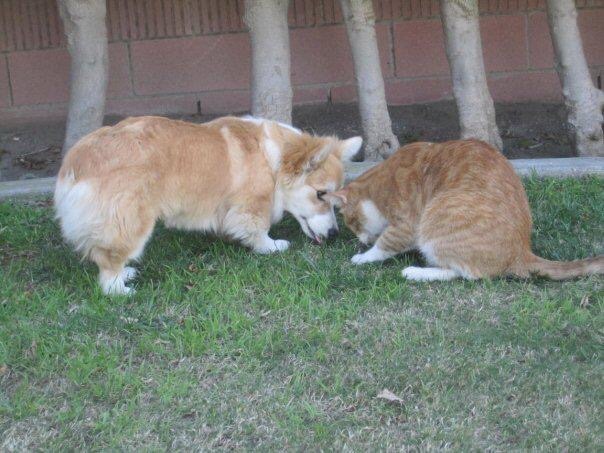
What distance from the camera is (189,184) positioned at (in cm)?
625

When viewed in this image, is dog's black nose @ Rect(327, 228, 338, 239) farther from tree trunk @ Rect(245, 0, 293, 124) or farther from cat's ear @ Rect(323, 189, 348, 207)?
tree trunk @ Rect(245, 0, 293, 124)

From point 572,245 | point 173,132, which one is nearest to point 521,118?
point 572,245

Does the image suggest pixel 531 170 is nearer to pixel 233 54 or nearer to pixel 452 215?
pixel 452 215

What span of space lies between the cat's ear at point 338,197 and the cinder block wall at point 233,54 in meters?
3.08

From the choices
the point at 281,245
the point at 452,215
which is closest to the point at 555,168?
the point at 452,215

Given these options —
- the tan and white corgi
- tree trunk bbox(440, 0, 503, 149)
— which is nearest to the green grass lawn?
the tan and white corgi

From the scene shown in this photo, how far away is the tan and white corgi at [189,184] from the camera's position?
577cm

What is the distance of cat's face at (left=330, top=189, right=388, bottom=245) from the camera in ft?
22.0

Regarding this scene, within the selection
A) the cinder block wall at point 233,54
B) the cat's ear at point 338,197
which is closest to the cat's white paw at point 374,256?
the cat's ear at point 338,197

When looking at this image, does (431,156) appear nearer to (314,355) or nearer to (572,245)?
(572,245)

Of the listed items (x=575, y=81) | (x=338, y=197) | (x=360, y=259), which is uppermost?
(x=575, y=81)

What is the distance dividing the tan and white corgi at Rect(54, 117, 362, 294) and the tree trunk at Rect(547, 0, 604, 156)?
7.38ft

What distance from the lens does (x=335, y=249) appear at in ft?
22.4

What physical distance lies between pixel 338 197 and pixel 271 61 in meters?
1.88
